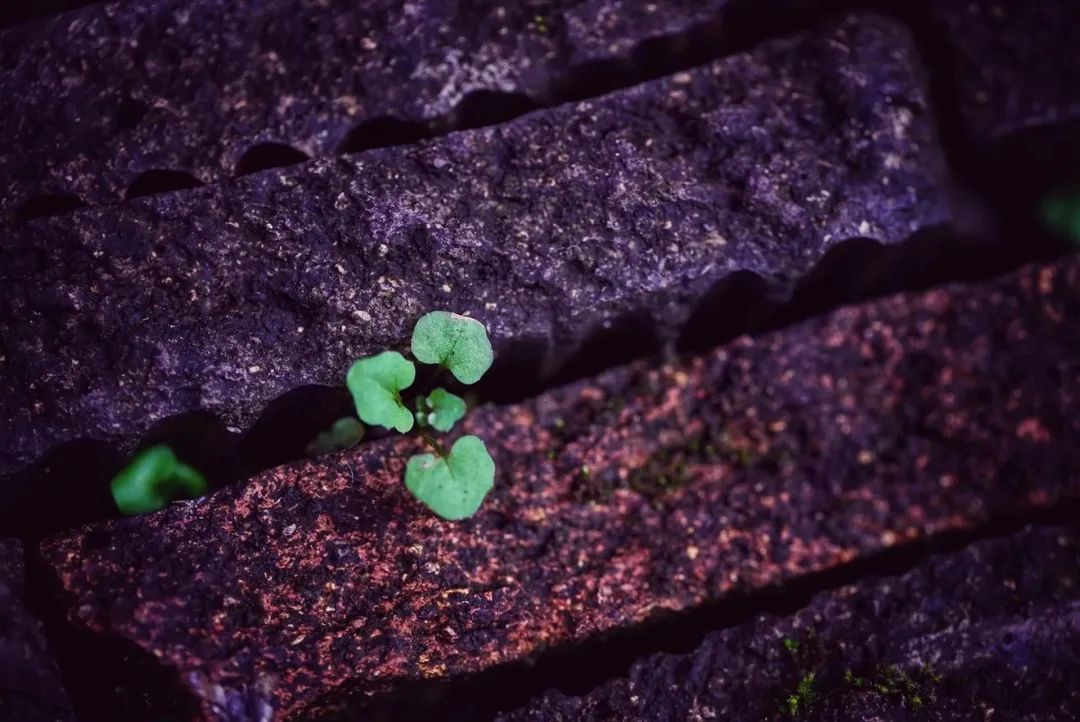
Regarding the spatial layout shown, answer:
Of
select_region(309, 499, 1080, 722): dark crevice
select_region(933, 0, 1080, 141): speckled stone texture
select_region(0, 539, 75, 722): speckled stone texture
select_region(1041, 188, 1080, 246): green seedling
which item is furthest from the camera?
select_region(1041, 188, 1080, 246): green seedling

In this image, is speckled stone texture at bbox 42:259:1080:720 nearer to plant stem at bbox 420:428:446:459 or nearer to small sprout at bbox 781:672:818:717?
plant stem at bbox 420:428:446:459

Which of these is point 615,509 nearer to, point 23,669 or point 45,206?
point 23,669

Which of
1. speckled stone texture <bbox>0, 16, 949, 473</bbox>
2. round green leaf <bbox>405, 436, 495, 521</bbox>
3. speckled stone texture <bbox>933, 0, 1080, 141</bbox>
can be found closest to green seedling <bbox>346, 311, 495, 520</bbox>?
round green leaf <bbox>405, 436, 495, 521</bbox>

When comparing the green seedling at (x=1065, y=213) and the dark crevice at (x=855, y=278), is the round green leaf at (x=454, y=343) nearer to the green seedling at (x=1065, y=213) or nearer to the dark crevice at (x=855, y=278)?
the dark crevice at (x=855, y=278)

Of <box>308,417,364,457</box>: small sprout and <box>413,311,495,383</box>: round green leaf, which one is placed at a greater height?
<box>413,311,495,383</box>: round green leaf

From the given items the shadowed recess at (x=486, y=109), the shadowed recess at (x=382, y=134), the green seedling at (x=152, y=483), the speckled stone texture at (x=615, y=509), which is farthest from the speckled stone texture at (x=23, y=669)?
the shadowed recess at (x=486, y=109)

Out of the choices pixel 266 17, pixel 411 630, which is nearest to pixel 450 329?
pixel 411 630
